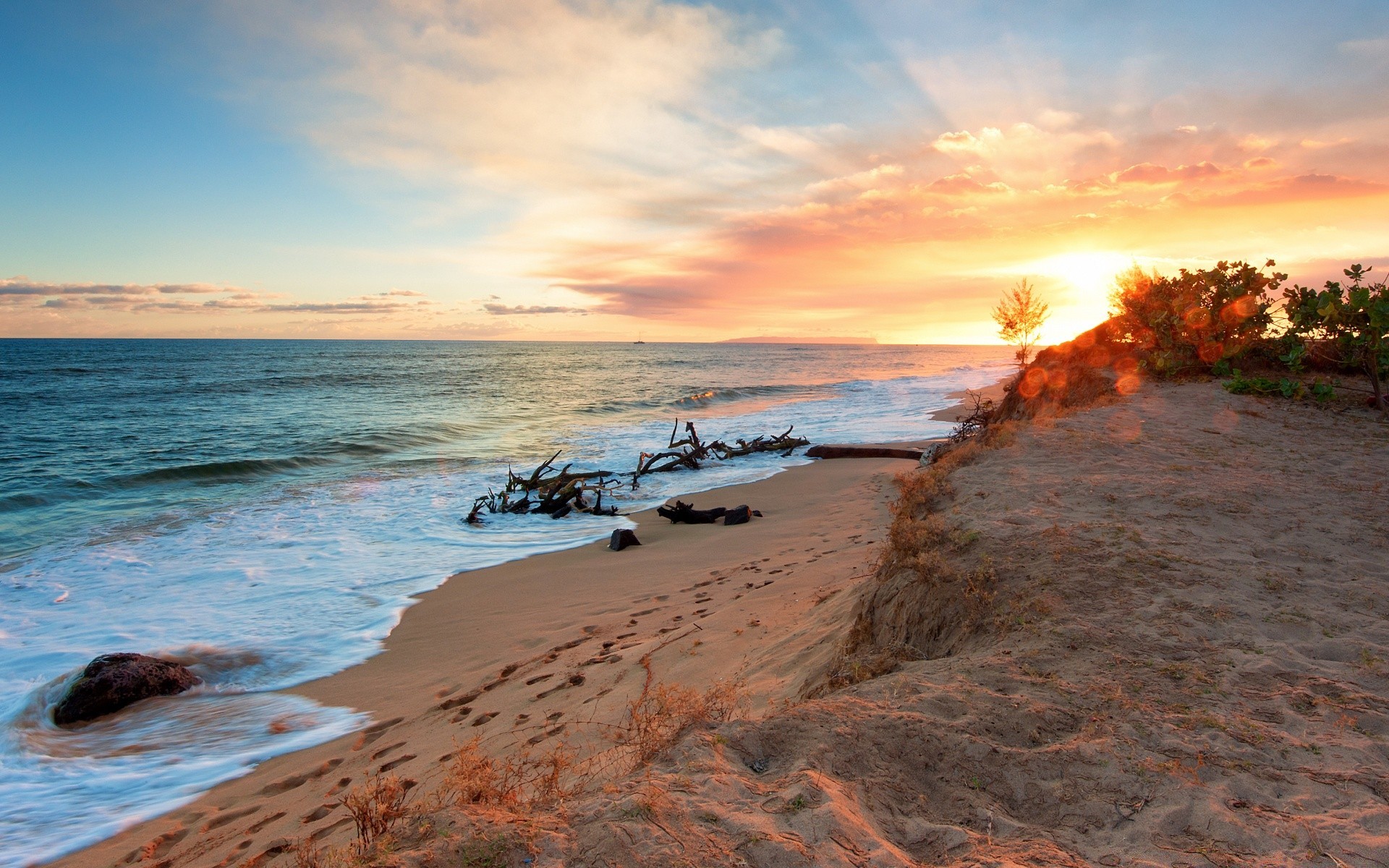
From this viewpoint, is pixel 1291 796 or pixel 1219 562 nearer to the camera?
pixel 1291 796

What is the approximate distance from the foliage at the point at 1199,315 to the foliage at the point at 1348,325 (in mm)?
402

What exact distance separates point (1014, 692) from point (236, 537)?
12.9m

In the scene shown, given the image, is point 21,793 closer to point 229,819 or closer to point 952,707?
point 229,819

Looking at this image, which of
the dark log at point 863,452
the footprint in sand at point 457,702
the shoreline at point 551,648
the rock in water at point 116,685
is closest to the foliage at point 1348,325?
the shoreline at point 551,648

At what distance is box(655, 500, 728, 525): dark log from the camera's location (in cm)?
1163

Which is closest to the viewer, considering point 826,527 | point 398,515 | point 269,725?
point 269,725

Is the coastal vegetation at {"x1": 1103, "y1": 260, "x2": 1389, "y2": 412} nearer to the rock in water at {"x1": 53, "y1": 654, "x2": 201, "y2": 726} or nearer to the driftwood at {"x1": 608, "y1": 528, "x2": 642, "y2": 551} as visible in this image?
the driftwood at {"x1": 608, "y1": 528, "x2": 642, "y2": 551}

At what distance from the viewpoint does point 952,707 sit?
3230 mm

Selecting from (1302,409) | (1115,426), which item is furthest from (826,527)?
(1302,409)

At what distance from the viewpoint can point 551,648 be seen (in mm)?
6484

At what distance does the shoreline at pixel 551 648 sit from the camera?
4535 mm

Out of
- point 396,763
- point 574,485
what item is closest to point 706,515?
point 574,485

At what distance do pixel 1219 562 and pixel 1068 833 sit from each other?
3096 millimetres

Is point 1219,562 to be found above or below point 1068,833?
above
